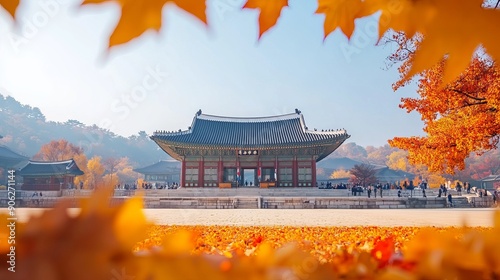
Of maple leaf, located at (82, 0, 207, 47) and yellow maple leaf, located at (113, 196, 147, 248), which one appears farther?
maple leaf, located at (82, 0, 207, 47)

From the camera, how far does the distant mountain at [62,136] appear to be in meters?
53.3

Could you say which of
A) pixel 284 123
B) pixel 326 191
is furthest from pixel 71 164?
pixel 326 191

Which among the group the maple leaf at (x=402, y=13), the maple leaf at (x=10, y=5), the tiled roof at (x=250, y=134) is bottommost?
the maple leaf at (x=10, y=5)

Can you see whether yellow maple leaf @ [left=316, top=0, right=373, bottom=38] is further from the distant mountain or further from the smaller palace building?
the distant mountain

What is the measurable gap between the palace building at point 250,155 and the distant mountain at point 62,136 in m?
38.9

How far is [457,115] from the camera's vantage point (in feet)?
26.3

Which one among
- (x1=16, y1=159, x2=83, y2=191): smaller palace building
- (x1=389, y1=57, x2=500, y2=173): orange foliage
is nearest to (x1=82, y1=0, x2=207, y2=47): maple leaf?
(x1=389, y1=57, x2=500, y2=173): orange foliage

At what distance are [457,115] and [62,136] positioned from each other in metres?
65.0

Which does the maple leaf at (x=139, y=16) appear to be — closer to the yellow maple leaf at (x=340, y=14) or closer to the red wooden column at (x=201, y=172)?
the yellow maple leaf at (x=340, y=14)

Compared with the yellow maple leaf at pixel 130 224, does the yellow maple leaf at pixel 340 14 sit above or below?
above

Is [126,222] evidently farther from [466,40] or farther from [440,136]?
[440,136]

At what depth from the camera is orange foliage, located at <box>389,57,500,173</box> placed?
6395mm

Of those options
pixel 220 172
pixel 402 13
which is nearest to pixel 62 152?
pixel 220 172

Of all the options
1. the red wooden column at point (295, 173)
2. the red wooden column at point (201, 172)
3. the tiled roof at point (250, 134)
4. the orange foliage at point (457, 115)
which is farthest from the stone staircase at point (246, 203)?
the orange foliage at point (457, 115)
